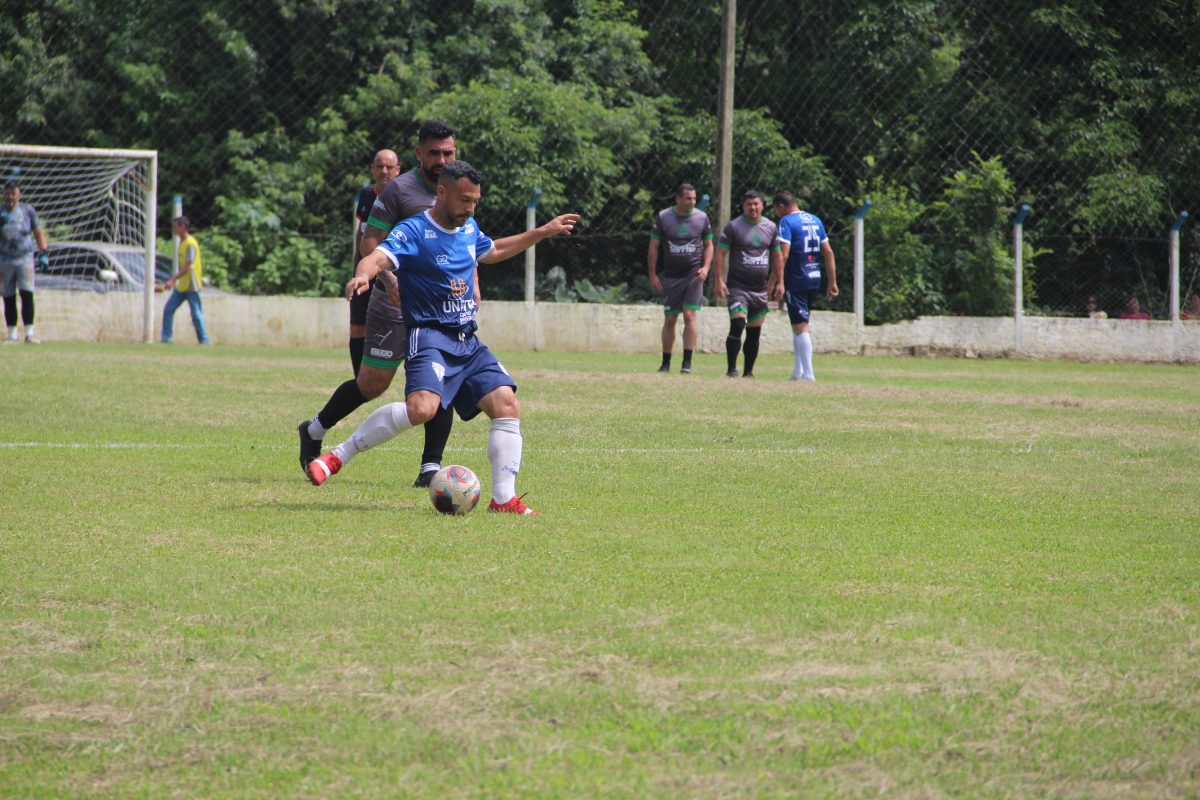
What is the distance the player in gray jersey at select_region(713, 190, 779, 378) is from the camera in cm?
1652

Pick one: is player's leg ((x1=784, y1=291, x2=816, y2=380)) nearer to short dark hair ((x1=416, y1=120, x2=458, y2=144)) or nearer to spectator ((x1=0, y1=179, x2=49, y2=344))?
short dark hair ((x1=416, y1=120, x2=458, y2=144))

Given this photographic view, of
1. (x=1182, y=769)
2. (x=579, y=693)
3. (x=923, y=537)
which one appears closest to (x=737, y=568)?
(x=923, y=537)

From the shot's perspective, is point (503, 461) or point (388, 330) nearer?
point (503, 461)

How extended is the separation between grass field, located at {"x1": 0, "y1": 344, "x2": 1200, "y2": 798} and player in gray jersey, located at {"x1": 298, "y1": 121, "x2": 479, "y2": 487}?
298 millimetres

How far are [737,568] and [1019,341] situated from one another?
19.3 m

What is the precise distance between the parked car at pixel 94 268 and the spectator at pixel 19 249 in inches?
128

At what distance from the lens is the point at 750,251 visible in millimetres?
16609

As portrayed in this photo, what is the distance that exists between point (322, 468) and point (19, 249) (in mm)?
14339

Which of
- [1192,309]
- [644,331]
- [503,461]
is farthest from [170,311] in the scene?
[503,461]

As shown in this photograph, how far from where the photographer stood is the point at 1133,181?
26.2 metres

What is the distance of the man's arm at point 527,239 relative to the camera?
714cm

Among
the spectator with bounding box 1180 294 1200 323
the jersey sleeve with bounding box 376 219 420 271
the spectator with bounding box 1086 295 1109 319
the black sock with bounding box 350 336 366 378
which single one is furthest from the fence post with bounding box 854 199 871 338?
the jersey sleeve with bounding box 376 219 420 271

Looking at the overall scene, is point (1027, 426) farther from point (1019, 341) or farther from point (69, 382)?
point (1019, 341)

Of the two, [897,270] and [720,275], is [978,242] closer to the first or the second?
[897,270]
